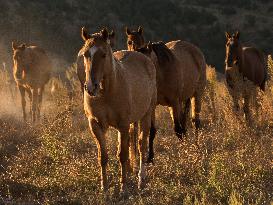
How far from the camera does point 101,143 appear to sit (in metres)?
6.53

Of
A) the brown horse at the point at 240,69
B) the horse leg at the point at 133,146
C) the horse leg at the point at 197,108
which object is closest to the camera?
the horse leg at the point at 133,146

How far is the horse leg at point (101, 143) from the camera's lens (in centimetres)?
643

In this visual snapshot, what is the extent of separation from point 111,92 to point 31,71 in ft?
27.5

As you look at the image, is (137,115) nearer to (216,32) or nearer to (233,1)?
(216,32)

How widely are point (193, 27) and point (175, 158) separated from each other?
30635mm

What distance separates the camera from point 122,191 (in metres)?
6.50

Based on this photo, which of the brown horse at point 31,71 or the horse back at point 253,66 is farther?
the brown horse at point 31,71

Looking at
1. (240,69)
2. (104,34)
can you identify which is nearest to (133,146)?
(104,34)

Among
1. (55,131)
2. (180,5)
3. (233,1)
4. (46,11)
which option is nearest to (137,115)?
(55,131)

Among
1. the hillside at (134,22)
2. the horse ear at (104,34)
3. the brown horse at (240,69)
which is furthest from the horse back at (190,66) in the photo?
the hillside at (134,22)

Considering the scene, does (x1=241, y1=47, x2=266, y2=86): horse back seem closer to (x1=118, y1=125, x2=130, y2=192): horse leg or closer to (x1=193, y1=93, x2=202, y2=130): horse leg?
(x1=193, y1=93, x2=202, y2=130): horse leg

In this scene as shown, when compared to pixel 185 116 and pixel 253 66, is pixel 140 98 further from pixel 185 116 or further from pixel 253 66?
pixel 253 66

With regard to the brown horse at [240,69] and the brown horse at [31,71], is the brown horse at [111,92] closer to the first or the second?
the brown horse at [240,69]

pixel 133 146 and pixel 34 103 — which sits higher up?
pixel 133 146
